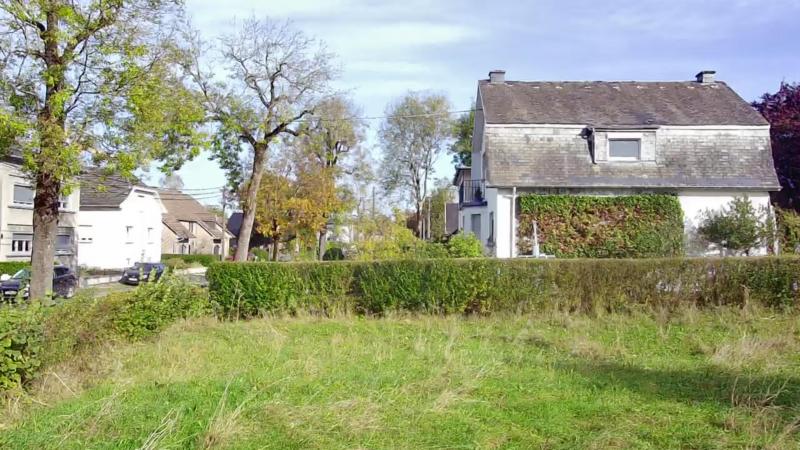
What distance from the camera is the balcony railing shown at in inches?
1150

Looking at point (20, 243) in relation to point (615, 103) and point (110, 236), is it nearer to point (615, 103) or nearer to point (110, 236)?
point (110, 236)

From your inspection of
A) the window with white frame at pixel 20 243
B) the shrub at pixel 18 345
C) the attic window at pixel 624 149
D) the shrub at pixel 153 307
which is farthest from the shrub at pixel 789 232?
the window with white frame at pixel 20 243

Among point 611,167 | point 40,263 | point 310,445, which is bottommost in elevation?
point 310,445

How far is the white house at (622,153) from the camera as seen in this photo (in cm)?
2483

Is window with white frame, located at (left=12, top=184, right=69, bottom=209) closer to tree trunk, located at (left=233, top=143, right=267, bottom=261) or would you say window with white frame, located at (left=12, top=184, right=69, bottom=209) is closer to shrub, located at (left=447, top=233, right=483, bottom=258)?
tree trunk, located at (left=233, top=143, right=267, bottom=261)

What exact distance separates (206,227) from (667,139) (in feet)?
185

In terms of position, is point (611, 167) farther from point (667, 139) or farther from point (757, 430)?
point (757, 430)

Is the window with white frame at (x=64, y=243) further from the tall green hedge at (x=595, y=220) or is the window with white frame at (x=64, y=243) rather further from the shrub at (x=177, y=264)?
the tall green hedge at (x=595, y=220)

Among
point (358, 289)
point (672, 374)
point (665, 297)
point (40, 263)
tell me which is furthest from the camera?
point (40, 263)

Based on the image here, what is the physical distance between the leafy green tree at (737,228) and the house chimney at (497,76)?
10412mm

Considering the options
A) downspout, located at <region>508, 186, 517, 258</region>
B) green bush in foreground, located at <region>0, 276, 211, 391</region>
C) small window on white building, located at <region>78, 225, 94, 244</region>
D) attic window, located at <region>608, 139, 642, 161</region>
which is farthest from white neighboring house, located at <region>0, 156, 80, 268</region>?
attic window, located at <region>608, 139, 642, 161</region>

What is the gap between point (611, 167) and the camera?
2536 cm

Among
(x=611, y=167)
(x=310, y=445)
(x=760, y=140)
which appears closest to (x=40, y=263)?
(x=310, y=445)

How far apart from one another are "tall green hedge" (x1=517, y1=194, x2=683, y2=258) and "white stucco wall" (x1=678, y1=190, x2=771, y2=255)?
48cm
